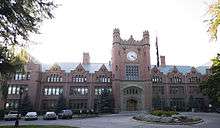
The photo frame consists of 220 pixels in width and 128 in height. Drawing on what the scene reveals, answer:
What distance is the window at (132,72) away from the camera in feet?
195

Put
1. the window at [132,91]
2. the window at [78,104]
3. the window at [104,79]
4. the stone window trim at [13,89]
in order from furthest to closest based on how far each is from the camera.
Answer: the window at [104,79]
the window at [78,104]
the window at [132,91]
the stone window trim at [13,89]

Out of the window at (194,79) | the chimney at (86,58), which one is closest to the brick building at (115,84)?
the window at (194,79)

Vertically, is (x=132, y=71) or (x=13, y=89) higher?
(x=132, y=71)

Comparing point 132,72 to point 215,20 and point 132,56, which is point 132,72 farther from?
point 215,20

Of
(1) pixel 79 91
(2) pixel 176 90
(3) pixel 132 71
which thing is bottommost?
(1) pixel 79 91

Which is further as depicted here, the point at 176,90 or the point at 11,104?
the point at 176,90

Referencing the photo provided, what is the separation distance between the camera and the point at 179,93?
65.8m

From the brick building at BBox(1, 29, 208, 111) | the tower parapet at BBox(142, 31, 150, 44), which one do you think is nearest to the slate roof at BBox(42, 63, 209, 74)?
the brick building at BBox(1, 29, 208, 111)

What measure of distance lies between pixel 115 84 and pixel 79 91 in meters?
9.02

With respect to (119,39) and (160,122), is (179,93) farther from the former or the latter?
(160,122)

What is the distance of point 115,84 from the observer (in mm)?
57062

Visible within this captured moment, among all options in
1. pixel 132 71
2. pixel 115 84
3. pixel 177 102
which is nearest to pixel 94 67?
pixel 115 84

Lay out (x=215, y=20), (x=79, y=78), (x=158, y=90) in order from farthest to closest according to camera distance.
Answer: (x=158, y=90), (x=79, y=78), (x=215, y=20)

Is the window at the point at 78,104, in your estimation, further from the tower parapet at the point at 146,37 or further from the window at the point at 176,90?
the window at the point at 176,90
